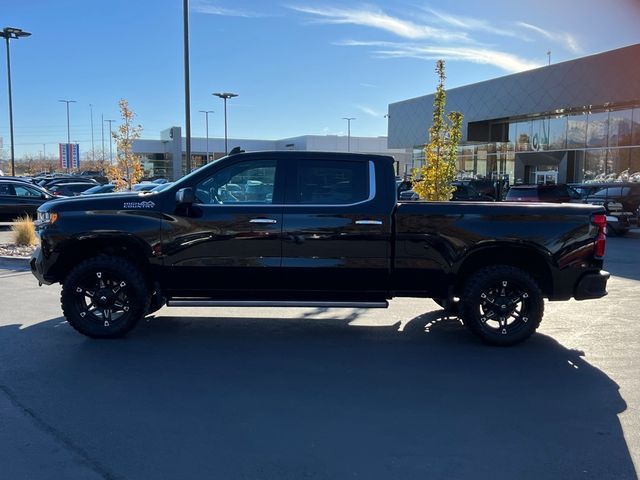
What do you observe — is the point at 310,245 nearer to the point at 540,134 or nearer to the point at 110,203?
the point at 110,203

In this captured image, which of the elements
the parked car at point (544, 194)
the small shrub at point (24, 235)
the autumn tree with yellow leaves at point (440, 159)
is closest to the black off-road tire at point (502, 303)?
the autumn tree with yellow leaves at point (440, 159)

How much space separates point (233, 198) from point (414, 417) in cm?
313

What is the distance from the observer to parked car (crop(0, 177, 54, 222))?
19484 millimetres

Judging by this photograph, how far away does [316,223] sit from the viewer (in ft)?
20.0

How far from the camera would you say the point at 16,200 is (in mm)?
Result: 19609

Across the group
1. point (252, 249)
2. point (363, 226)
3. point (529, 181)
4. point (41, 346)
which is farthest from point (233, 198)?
point (529, 181)

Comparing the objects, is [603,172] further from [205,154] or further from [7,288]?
[205,154]

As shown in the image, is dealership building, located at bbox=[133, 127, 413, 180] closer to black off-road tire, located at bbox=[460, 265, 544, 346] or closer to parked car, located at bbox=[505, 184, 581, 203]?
parked car, located at bbox=[505, 184, 581, 203]

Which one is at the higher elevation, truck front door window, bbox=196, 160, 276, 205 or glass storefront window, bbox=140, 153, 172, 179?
glass storefront window, bbox=140, 153, 172, 179

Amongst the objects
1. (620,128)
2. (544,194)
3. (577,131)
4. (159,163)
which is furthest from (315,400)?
→ (159,163)

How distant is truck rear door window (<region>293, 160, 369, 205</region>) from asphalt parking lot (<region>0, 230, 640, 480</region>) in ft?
5.20

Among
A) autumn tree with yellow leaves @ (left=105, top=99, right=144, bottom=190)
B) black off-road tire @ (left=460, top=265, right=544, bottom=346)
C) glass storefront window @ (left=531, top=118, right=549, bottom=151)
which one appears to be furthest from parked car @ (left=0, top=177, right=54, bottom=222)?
glass storefront window @ (left=531, top=118, right=549, bottom=151)

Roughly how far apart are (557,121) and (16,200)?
31813 millimetres

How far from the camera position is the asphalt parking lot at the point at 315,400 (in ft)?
12.0
